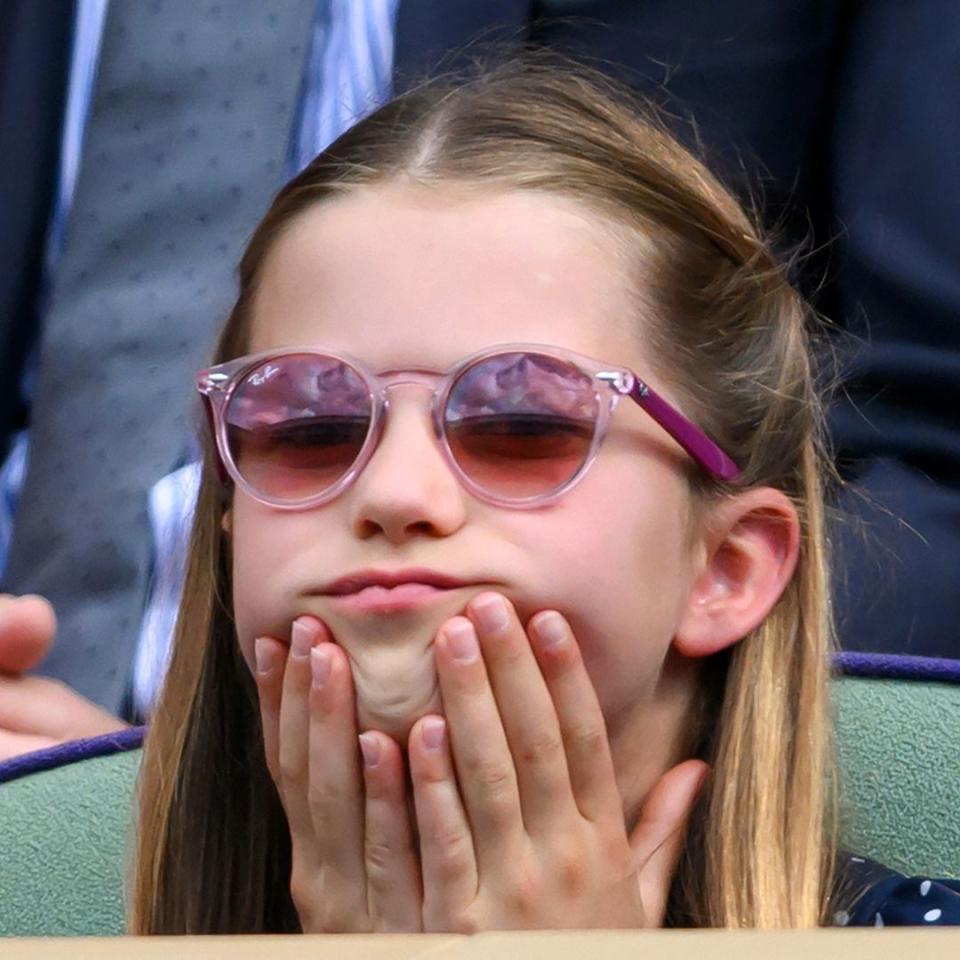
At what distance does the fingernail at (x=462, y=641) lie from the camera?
34.8 inches

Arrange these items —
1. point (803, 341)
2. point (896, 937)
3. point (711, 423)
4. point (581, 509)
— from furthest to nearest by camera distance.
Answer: point (803, 341) → point (711, 423) → point (581, 509) → point (896, 937)

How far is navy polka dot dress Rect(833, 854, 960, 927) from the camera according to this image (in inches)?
36.2

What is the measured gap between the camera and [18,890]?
113 cm

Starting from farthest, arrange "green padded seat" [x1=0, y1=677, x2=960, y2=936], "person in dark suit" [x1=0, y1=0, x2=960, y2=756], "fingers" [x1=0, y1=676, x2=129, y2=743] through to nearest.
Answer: "person in dark suit" [x1=0, y1=0, x2=960, y2=756], "fingers" [x1=0, y1=676, x2=129, y2=743], "green padded seat" [x1=0, y1=677, x2=960, y2=936]

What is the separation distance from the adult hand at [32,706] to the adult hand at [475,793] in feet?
1.30

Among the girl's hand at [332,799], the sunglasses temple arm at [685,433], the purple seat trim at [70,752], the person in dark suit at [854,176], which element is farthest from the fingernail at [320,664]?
the person in dark suit at [854,176]

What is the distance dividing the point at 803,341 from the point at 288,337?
365mm

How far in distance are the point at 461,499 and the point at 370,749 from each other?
138 mm

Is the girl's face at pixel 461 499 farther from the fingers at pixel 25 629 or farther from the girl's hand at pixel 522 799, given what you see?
Result: the fingers at pixel 25 629

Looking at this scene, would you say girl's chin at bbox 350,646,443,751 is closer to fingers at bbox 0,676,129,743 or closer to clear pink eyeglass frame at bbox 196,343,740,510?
clear pink eyeglass frame at bbox 196,343,740,510

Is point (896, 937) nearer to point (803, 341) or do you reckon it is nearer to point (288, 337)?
point (288, 337)

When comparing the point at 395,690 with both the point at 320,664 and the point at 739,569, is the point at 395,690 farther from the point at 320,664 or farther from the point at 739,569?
the point at 739,569

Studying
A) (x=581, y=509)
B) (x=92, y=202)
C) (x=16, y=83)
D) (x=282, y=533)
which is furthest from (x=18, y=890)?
(x=16, y=83)

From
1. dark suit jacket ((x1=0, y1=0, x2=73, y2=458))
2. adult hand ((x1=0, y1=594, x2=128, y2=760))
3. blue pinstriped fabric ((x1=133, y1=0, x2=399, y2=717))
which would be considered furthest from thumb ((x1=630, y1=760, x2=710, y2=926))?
A: dark suit jacket ((x1=0, y1=0, x2=73, y2=458))
